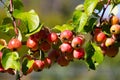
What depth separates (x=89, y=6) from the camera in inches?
47.9

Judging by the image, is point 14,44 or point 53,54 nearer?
point 14,44

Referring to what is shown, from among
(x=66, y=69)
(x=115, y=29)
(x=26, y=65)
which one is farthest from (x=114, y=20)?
(x=66, y=69)

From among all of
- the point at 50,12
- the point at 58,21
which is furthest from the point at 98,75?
the point at 50,12

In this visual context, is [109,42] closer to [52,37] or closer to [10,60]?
[52,37]

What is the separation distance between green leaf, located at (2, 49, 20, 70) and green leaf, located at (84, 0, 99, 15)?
23 cm

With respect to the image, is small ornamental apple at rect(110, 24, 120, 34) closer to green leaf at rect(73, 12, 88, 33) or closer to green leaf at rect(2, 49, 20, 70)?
green leaf at rect(73, 12, 88, 33)

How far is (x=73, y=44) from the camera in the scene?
48.3 inches

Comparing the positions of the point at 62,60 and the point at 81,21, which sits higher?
the point at 81,21

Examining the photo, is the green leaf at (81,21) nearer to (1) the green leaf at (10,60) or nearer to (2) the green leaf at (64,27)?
(2) the green leaf at (64,27)

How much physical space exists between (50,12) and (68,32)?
1025 centimetres

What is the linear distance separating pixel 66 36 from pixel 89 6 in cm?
11

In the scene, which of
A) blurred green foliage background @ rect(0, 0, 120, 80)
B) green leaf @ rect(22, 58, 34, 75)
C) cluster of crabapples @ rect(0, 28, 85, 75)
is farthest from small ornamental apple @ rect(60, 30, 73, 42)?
blurred green foliage background @ rect(0, 0, 120, 80)

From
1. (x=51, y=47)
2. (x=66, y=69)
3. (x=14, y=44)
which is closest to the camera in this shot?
(x=14, y=44)

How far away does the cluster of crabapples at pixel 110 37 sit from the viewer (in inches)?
47.9
